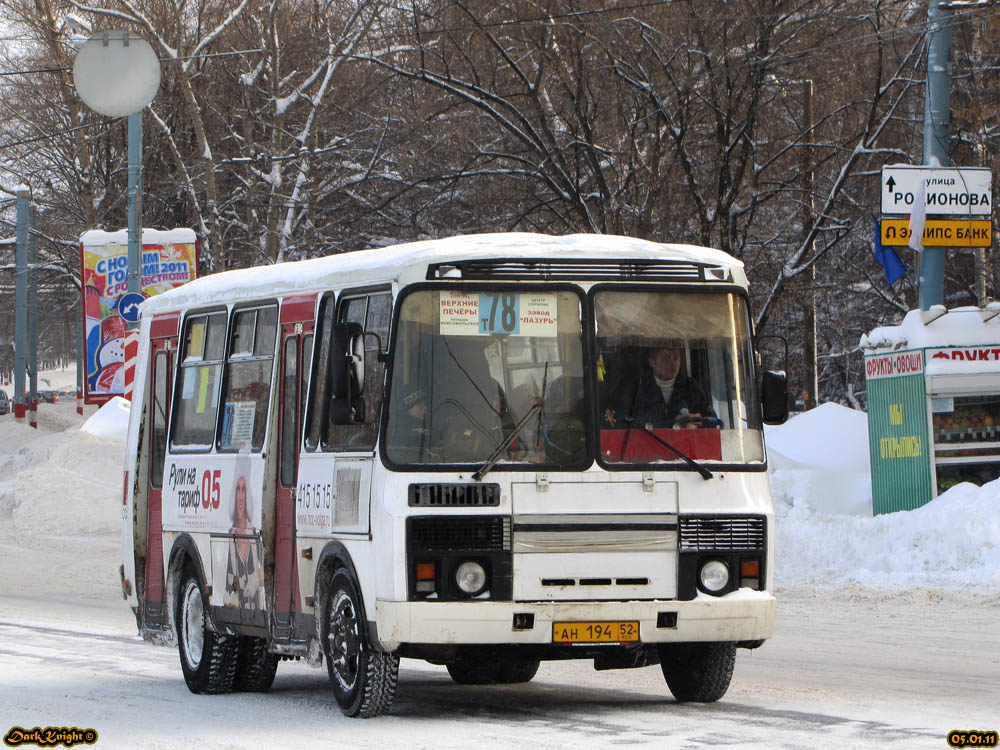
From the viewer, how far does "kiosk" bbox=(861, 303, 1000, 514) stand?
64.1 feet

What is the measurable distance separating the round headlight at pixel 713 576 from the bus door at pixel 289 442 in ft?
8.16

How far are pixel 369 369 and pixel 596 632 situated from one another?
72.8 inches

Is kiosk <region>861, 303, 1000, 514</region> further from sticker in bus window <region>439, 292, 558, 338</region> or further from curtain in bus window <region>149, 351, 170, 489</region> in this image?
sticker in bus window <region>439, 292, 558, 338</region>

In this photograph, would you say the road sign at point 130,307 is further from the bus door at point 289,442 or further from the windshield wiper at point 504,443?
the windshield wiper at point 504,443

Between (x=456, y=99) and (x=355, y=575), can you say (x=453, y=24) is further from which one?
Answer: (x=355, y=575)

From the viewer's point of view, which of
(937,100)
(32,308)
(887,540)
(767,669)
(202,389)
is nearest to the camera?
(767,669)

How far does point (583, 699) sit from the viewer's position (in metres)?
10.5

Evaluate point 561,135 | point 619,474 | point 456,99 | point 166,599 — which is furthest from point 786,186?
point 619,474

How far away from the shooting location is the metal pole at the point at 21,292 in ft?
153

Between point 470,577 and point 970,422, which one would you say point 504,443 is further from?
point 970,422

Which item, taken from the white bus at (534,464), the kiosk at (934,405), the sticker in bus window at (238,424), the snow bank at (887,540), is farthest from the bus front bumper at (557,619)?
the kiosk at (934,405)

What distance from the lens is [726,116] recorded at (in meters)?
24.4

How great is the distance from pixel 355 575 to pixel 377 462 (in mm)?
666

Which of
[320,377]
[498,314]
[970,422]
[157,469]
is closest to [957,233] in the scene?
[970,422]
